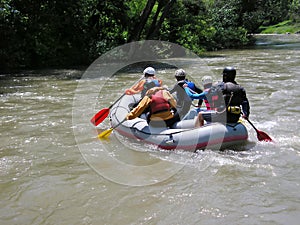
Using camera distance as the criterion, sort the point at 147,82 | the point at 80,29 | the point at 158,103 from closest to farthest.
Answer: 1. the point at 158,103
2. the point at 147,82
3. the point at 80,29

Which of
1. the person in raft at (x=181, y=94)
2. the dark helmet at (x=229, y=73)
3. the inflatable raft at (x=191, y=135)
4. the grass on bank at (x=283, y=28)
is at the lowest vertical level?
the grass on bank at (x=283, y=28)

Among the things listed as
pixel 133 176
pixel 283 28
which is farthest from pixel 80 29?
pixel 283 28

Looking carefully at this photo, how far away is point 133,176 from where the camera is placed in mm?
4629

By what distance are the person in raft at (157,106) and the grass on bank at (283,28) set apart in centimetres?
4208

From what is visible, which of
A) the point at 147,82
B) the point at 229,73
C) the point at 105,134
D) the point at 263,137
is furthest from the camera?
the point at 105,134

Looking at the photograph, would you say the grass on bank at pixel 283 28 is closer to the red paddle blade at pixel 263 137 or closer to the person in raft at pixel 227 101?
the red paddle blade at pixel 263 137

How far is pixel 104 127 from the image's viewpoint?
677 centimetres

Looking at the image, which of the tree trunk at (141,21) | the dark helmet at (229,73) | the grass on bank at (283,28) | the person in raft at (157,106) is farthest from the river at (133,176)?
the grass on bank at (283,28)

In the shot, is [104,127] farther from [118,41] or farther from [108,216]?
[118,41]

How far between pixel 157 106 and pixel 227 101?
1.04 metres

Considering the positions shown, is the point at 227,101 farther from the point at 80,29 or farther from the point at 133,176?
the point at 80,29

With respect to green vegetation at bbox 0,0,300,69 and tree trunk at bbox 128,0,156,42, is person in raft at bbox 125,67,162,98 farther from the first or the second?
tree trunk at bbox 128,0,156,42

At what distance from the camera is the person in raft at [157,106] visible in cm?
534

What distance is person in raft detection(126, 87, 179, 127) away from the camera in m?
5.34
